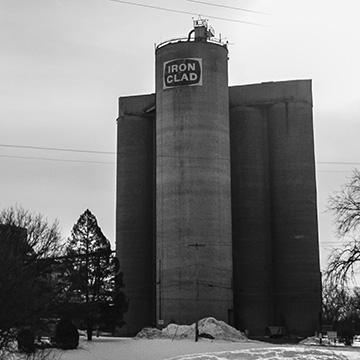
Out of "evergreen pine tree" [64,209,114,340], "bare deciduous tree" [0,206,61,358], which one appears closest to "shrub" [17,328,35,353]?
"bare deciduous tree" [0,206,61,358]

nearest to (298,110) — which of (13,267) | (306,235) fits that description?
(306,235)

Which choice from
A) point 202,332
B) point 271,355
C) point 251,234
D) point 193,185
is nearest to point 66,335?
point 202,332

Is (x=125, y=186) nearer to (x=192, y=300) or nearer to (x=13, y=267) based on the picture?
(x=192, y=300)

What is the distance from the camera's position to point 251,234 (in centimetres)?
7981

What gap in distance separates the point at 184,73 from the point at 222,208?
1520 centimetres

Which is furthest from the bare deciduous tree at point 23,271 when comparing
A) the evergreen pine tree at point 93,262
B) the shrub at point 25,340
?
the evergreen pine tree at point 93,262

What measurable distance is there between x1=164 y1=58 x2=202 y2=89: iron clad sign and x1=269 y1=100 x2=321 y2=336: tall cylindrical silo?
1074cm

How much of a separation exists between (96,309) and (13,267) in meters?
34.8

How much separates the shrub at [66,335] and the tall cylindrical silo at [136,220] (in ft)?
116

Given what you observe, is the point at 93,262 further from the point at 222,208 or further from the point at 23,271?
the point at 23,271

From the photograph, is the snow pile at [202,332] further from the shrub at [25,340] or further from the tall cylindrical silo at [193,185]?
the shrub at [25,340]

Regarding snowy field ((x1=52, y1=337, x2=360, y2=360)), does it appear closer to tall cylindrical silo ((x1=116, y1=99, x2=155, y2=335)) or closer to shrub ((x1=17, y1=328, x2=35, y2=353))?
shrub ((x1=17, y1=328, x2=35, y2=353))

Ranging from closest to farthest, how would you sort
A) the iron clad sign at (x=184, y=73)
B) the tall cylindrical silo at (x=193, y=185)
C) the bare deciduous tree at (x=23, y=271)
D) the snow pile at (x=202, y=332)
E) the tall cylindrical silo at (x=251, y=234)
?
the bare deciduous tree at (x=23, y=271) < the snow pile at (x=202, y=332) < the tall cylindrical silo at (x=193, y=185) < the iron clad sign at (x=184, y=73) < the tall cylindrical silo at (x=251, y=234)

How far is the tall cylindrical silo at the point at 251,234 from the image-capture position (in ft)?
261
